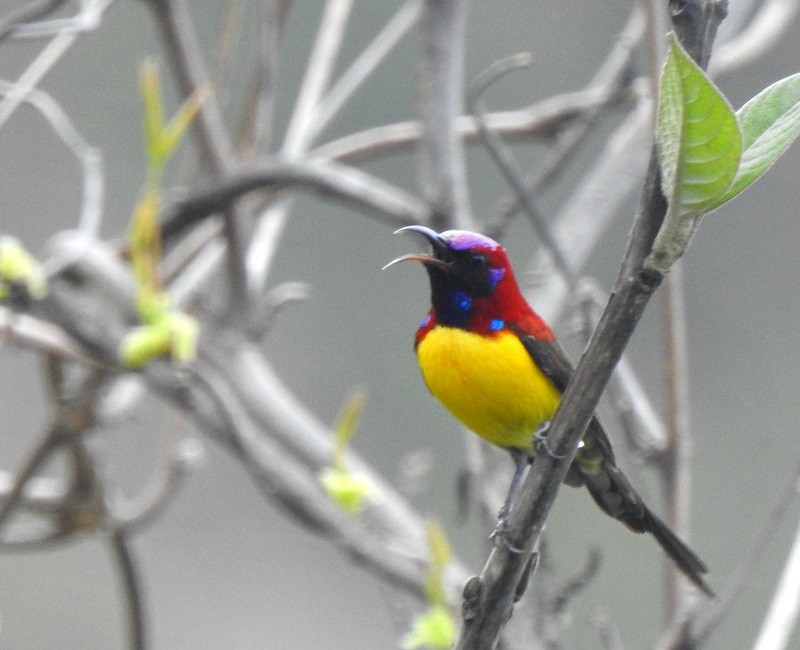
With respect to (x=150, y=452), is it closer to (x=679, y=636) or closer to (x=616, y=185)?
(x=616, y=185)

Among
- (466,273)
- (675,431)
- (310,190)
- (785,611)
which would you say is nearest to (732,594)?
(785,611)

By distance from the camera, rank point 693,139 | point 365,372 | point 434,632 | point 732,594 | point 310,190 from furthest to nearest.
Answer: point 365,372 → point 310,190 → point 434,632 → point 732,594 → point 693,139

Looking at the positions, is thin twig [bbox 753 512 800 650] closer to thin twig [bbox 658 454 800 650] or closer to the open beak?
thin twig [bbox 658 454 800 650]

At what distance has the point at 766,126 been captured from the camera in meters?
0.91

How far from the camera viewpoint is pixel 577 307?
1.84 meters

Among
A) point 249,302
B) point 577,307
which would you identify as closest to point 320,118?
point 249,302

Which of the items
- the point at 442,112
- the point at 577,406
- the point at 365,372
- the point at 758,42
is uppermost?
the point at 758,42

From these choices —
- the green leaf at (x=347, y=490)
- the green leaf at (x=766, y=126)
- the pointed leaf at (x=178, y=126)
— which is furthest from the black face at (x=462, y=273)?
the green leaf at (x=766, y=126)

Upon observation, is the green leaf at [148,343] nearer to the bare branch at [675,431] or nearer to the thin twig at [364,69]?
the thin twig at [364,69]

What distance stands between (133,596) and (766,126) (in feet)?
4.41

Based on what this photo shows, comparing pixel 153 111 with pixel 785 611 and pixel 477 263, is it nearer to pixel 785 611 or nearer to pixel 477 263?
pixel 477 263

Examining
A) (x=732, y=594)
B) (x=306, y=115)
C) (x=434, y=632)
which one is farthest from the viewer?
(x=306, y=115)

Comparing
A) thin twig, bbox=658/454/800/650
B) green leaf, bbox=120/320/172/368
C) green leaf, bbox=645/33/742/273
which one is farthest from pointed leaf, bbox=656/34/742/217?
green leaf, bbox=120/320/172/368

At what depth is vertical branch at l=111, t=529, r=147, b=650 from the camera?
1918 mm
